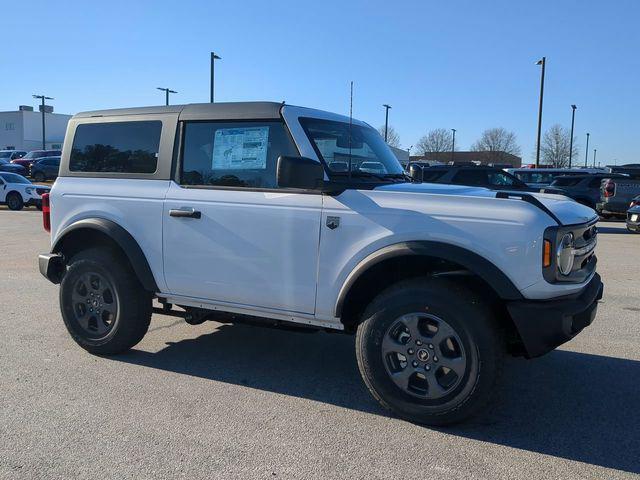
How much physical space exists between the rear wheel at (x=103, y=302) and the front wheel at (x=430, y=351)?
2048 millimetres

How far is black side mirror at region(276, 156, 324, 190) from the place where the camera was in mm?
3766

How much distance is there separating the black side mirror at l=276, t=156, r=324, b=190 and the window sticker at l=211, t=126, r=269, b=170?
2.06ft

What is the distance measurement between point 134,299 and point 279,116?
1943 millimetres

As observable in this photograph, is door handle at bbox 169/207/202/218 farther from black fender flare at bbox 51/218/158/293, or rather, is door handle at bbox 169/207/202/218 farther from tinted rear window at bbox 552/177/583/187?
tinted rear window at bbox 552/177/583/187

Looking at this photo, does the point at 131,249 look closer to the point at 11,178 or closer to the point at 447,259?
the point at 447,259

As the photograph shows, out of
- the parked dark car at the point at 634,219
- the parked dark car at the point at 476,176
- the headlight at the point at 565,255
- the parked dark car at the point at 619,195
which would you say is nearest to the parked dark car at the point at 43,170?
the parked dark car at the point at 476,176

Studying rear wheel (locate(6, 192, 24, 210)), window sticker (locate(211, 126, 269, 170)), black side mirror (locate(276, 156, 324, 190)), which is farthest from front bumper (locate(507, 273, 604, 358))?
rear wheel (locate(6, 192, 24, 210))

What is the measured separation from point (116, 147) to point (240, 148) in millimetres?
1291

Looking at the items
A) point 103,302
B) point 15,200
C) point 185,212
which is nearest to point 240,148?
point 185,212

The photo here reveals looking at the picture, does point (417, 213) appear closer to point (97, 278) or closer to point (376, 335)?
point (376, 335)

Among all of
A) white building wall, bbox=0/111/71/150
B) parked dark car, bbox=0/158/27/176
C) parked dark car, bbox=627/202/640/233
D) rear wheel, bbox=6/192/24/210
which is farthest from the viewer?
white building wall, bbox=0/111/71/150

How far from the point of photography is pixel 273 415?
395 centimetres

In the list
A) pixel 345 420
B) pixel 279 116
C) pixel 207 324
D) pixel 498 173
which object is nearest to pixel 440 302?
pixel 345 420

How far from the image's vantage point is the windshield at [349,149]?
4.39 metres
